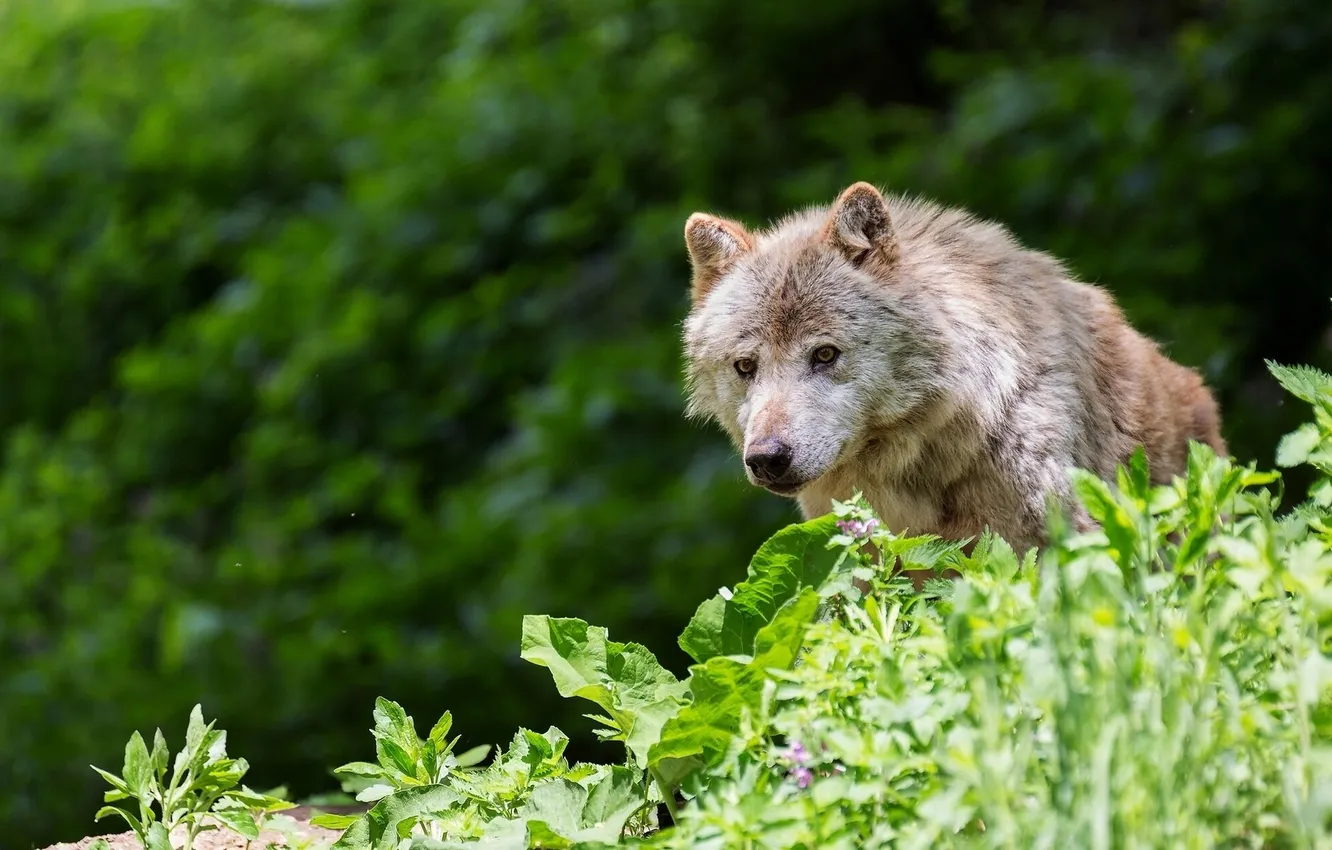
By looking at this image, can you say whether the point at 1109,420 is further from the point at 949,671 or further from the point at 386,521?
the point at 386,521

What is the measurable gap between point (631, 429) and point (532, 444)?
56 centimetres

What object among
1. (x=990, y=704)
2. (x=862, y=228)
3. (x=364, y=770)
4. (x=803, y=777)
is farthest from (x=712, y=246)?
(x=990, y=704)

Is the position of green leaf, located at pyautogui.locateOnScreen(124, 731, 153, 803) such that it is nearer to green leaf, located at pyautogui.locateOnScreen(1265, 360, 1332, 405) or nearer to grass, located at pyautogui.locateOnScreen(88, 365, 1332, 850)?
grass, located at pyautogui.locateOnScreen(88, 365, 1332, 850)

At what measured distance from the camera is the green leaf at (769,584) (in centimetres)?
328

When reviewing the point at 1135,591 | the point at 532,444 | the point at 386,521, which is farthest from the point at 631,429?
the point at 1135,591

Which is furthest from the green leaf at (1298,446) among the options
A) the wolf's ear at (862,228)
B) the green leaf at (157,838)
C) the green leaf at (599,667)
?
the green leaf at (157,838)

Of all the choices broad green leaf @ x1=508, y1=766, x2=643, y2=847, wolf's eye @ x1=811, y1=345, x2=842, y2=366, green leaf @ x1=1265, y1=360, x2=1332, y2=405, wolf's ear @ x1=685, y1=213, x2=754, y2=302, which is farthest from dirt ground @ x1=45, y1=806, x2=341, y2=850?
green leaf @ x1=1265, y1=360, x2=1332, y2=405

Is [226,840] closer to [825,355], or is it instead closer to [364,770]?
[364,770]

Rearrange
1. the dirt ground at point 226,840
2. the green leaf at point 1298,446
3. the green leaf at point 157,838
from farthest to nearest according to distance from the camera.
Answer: the dirt ground at point 226,840
the green leaf at point 157,838
the green leaf at point 1298,446

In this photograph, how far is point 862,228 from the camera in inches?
174

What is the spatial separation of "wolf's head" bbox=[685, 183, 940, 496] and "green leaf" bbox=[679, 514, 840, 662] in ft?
2.50

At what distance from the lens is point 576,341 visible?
28.7 feet

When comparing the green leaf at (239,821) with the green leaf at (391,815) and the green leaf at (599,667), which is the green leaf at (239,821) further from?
the green leaf at (599,667)

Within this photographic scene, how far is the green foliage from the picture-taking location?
7.25 feet
